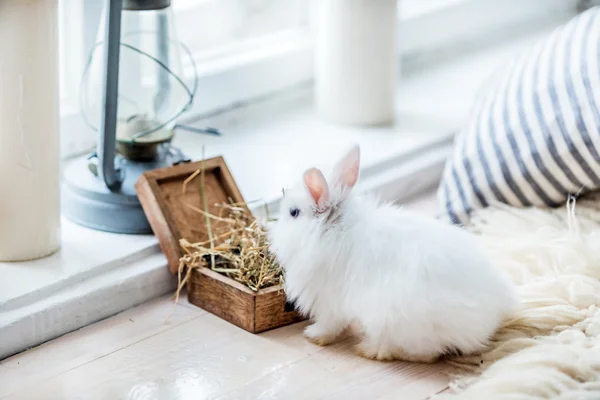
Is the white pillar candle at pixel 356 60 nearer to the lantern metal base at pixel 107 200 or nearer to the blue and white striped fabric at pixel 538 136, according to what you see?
the blue and white striped fabric at pixel 538 136

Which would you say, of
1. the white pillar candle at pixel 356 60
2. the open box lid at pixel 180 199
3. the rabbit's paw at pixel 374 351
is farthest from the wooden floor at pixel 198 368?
the white pillar candle at pixel 356 60

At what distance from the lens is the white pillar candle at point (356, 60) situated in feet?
6.05

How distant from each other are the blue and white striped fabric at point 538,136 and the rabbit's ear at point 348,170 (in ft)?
1.41

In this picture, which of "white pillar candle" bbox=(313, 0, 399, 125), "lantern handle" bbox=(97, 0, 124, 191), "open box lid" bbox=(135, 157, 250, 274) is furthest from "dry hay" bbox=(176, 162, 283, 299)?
"white pillar candle" bbox=(313, 0, 399, 125)

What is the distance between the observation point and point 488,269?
1.25m

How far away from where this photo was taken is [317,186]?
1.22 m

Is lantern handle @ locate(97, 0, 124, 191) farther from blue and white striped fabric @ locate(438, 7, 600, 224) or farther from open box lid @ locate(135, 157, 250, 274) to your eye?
blue and white striped fabric @ locate(438, 7, 600, 224)

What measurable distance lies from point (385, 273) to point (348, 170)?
0.13 m

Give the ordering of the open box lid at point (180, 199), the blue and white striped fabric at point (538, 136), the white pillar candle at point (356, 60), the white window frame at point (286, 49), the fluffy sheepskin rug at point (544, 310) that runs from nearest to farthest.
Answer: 1. the fluffy sheepskin rug at point (544, 310)
2. the open box lid at point (180, 199)
3. the blue and white striped fabric at point (538, 136)
4. the white window frame at point (286, 49)
5. the white pillar candle at point (356, 60)

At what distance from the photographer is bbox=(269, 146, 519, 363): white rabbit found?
120 centimetres

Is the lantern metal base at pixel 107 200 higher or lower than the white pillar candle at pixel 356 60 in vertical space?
lower

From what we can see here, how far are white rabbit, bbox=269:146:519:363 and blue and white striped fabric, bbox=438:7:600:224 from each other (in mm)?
342

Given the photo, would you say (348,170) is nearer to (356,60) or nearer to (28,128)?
(28,128)

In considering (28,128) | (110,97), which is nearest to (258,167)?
(110,97)
